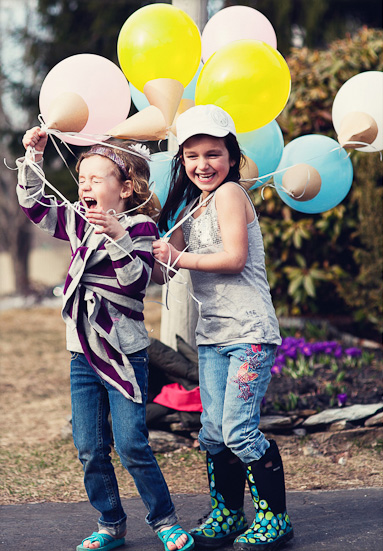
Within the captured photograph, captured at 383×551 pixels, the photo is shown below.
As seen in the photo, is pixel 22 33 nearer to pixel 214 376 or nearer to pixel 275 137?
pixel 275 137

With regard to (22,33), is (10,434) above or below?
below

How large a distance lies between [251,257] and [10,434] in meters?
2.39

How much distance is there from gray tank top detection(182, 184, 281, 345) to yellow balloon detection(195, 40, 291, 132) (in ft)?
1.45

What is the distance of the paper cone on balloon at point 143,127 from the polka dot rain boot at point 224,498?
124 centimetres

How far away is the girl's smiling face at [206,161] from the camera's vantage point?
248 centimetres

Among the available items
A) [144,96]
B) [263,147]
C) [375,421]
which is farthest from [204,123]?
[375,421]

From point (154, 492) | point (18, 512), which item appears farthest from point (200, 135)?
point (18, 512)

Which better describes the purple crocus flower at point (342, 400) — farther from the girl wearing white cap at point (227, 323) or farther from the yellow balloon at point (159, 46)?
the yellow balloon at point (159, 46)

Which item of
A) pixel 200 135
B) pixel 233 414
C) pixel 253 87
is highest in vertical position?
pixel 253 87

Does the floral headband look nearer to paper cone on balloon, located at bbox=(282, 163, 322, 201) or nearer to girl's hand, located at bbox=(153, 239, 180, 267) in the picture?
girl's hand, located at bbox=(153, 239, 180, 267)

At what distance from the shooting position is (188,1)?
4.04 metres

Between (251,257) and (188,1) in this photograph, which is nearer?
(251,257)

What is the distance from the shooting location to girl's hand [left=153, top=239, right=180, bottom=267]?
2404 mm

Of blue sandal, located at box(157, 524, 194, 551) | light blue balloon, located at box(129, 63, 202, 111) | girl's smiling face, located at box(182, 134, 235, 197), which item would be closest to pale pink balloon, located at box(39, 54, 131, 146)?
light blue balloon, located at box(129, 63, 202, 111)
